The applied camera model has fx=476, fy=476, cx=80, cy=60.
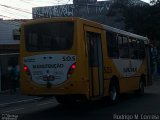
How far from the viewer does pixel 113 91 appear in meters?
18.5

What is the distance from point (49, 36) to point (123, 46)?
199 inches

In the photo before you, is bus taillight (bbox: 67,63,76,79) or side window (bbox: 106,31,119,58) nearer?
bus taillight (bbox: 67,63,76,79)

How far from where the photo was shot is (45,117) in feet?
47.9

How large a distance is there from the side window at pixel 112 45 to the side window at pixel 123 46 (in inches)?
20.8

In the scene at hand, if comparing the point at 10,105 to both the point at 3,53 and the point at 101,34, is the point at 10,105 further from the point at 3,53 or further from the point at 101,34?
the point at 3,53

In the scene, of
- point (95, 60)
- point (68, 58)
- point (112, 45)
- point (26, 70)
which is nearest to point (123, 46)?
point (112, 45)

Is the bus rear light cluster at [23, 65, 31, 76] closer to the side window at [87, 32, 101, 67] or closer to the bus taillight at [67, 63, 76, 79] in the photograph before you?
the bus taillight at [67, 63, 76, 79]

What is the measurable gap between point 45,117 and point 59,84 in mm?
1409

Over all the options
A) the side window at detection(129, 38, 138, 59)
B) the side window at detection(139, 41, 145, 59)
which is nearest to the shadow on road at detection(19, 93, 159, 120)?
the side window at detection(129, 38, 138, 59)

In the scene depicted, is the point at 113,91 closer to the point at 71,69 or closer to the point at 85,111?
the point at 85,111

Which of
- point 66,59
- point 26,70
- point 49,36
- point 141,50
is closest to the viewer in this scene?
point 66,59

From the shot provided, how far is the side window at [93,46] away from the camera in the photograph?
16.3 metres

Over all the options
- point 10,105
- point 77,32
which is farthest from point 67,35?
point 10,105

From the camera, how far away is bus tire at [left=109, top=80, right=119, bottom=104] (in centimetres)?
1819
